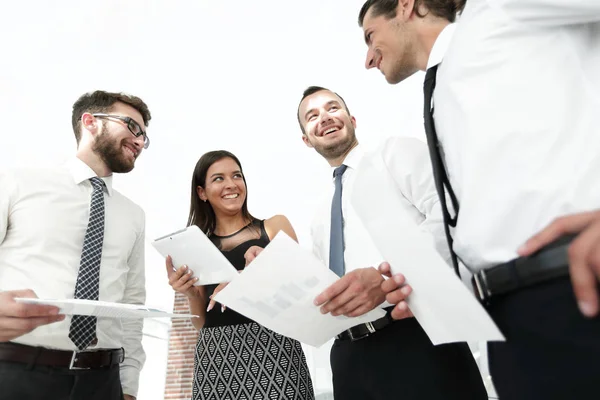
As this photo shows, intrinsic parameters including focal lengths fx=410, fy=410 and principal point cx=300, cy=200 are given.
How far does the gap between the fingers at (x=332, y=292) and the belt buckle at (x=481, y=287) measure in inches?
14.7

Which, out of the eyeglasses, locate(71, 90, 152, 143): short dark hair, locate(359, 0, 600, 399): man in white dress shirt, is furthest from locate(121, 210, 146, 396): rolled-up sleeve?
locate(359, 0, 600, 399): man in white dress shirt

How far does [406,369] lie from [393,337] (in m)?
0.10

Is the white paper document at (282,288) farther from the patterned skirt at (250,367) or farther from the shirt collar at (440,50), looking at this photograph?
the patterned skirt at (250,367)

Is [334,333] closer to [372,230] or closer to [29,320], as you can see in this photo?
[372,230]

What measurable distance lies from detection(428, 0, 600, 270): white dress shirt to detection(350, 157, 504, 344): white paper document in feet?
0.41

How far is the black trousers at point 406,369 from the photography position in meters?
1.21

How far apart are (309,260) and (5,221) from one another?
142 centimetres

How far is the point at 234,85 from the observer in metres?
3.81

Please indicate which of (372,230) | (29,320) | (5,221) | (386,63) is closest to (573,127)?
(372,230)

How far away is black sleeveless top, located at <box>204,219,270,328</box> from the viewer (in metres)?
2.01

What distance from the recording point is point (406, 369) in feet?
4.13

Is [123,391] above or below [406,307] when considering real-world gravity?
below

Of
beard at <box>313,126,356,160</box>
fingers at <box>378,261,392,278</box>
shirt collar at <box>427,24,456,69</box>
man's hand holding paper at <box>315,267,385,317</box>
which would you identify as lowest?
man's hand holding paper at <box>315,267,385,317</box>

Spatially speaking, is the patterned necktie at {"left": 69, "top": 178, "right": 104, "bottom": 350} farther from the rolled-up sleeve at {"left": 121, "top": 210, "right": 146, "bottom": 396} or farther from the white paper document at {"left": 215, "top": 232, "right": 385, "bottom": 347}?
the white paper document at {"left": 215, "top": 232, "right": 385, "bottom": 347}
